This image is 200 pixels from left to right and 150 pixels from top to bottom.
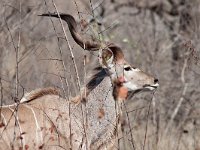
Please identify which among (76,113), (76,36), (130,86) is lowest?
(76,113)

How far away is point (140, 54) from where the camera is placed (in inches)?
369

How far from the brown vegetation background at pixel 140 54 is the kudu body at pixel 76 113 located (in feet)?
2.08

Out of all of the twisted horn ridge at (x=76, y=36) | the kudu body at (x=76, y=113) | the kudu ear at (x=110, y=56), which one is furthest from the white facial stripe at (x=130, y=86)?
the twisted horn ridge at (x=76, y=36)

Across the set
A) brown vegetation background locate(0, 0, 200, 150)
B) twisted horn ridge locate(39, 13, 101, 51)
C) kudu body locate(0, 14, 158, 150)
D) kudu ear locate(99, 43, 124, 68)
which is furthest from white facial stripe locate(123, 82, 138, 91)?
twisted horn ridge locate(39, 13, 101, 51)

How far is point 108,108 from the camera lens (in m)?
6.13

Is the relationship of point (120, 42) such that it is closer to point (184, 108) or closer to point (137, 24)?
point (137, 24)

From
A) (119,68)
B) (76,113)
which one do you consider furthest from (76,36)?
(119,68)

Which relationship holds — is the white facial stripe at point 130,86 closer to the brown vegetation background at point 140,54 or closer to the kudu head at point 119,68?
the kudu head at point 119,68

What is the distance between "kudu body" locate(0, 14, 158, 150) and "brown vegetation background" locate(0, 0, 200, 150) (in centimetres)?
63

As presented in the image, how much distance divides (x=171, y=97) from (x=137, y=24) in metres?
2.08

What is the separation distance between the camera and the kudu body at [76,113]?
5035 millimetres

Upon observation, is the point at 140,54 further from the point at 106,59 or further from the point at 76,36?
the point at 76,36

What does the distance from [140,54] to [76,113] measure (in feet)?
12.2

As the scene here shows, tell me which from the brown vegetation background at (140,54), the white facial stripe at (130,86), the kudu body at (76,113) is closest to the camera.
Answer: the kudu body at (76,113)
